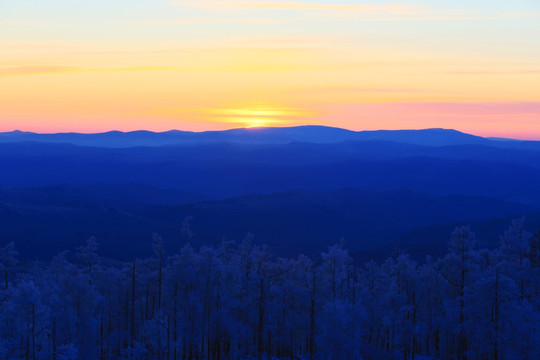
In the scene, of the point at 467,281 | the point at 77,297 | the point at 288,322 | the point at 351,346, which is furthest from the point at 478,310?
the point at 77,297

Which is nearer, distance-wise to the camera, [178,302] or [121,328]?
[178,302]

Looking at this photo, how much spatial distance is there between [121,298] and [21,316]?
94.5 ft

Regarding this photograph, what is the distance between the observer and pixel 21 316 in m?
45.7

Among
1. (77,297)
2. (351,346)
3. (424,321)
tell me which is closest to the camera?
(351,346)

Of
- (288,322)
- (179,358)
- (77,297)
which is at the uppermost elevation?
(77,297)

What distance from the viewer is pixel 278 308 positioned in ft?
214

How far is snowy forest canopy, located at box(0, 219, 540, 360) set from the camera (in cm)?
4525

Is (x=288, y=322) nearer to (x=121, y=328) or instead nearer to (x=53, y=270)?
(x=121, y=328)

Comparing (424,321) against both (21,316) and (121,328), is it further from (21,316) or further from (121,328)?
(21,316)

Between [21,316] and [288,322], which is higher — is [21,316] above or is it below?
above

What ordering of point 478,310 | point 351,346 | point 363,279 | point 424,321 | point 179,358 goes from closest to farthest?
point 478,310, point 351,346, point 179,358, point 424,321, point 363,279

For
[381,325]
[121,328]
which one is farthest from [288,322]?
[121,328]

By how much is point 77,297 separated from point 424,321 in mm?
39743

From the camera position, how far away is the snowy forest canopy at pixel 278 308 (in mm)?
45250
